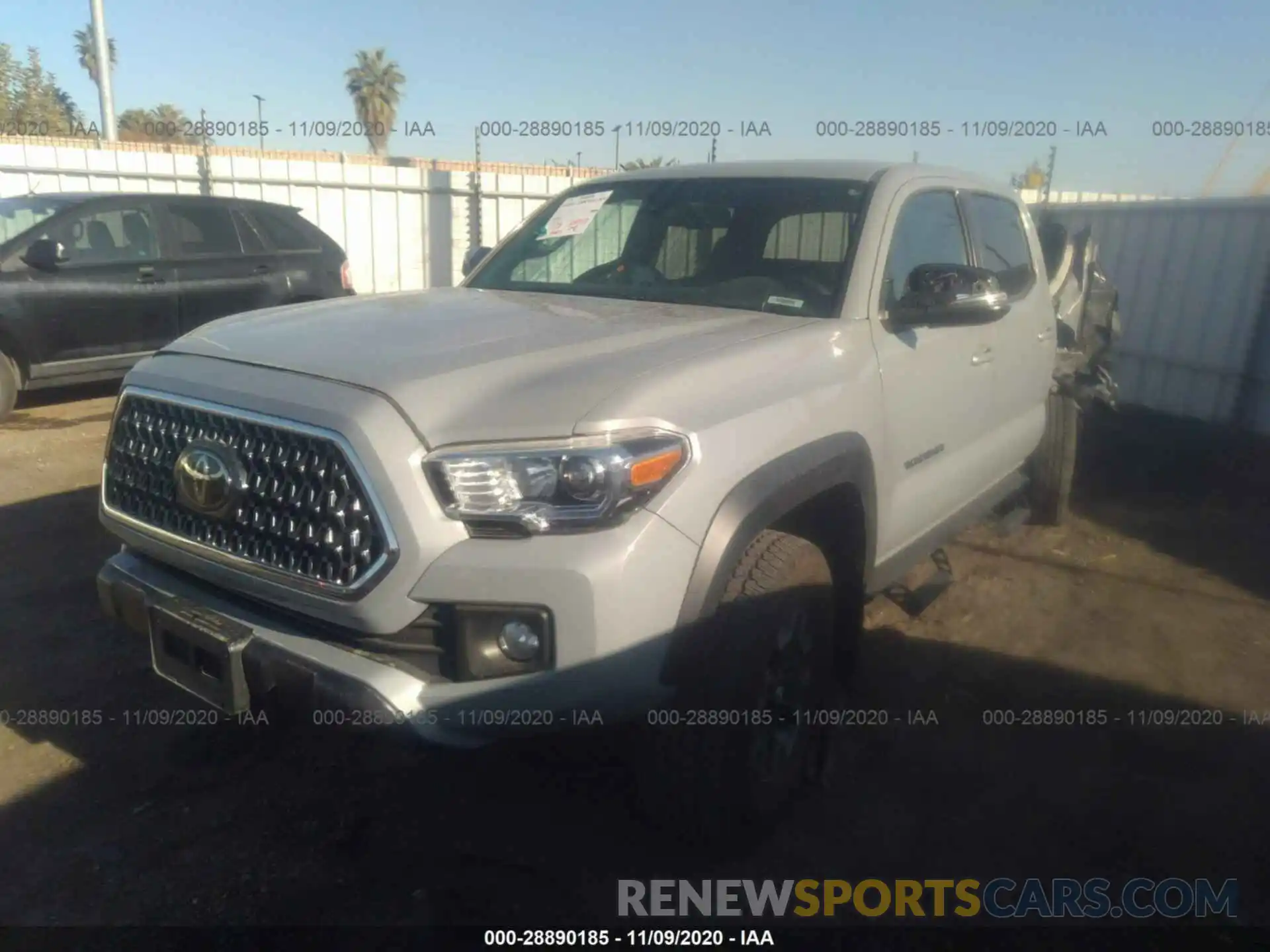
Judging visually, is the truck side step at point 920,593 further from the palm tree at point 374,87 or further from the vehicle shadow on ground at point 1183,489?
the palm tree at point 374,87

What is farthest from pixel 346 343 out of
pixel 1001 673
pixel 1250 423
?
pixel 1250 423

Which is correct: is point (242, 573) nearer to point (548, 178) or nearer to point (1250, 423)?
point (1250, 423)

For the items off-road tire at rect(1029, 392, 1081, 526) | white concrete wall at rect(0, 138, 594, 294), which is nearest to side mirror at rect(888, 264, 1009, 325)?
off-road tire at rect(1029, 392, 1081, 526)

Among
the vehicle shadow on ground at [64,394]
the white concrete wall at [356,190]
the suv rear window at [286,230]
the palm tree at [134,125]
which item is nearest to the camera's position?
the vehicle shadow on ground at [64,394]

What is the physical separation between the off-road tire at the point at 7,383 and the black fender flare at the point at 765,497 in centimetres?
686

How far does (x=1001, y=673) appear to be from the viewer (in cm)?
395

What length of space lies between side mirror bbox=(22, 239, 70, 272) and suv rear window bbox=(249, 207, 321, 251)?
1.86 metres

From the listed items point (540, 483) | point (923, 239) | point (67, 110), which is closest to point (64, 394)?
point (923, 239)

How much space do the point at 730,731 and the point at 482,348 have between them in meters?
1.20

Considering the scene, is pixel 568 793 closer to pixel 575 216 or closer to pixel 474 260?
pixel 575 216

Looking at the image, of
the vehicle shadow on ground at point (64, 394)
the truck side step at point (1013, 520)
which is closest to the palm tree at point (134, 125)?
the vehicle shadow on ground at point (64, 394)

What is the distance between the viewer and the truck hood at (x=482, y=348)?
2338 mm

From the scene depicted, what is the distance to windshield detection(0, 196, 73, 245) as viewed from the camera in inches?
302

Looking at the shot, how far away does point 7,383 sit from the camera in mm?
7328
